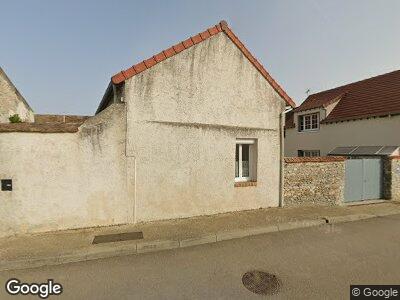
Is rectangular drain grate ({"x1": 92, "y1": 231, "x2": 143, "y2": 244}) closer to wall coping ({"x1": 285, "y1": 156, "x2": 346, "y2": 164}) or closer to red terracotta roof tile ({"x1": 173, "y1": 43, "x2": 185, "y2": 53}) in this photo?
red terracotta roof tile ({"x1": 173, "y1": 43, "x2": 185, "y2": 53})

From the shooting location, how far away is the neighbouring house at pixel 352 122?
12.7m

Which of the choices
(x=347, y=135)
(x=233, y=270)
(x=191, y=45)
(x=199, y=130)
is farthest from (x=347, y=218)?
(x=347, y=135)

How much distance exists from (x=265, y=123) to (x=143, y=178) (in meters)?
4.50

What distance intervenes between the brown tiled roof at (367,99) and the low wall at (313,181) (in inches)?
241

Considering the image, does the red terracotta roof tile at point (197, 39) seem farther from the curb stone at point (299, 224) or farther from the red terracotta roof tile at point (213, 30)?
the curb stone at point (299, 224)

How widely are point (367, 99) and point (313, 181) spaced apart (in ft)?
31.2

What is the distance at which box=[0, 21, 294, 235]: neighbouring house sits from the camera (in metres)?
5.96

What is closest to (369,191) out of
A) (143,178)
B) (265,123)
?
(265,123)

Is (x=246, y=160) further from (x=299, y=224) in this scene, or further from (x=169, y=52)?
(x=169, y=52)

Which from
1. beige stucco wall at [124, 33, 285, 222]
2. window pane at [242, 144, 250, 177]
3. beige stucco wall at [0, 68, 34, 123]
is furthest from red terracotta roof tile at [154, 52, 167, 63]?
beige stucco wall at [0, 68, 34, 123]

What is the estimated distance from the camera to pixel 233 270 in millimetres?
4508

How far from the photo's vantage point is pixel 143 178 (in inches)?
269

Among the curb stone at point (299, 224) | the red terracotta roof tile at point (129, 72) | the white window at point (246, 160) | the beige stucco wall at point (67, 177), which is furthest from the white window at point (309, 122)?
the beige stucco wall at point (67, 177)

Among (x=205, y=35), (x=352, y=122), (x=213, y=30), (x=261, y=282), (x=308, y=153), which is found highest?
A: (x=213, y=30)
